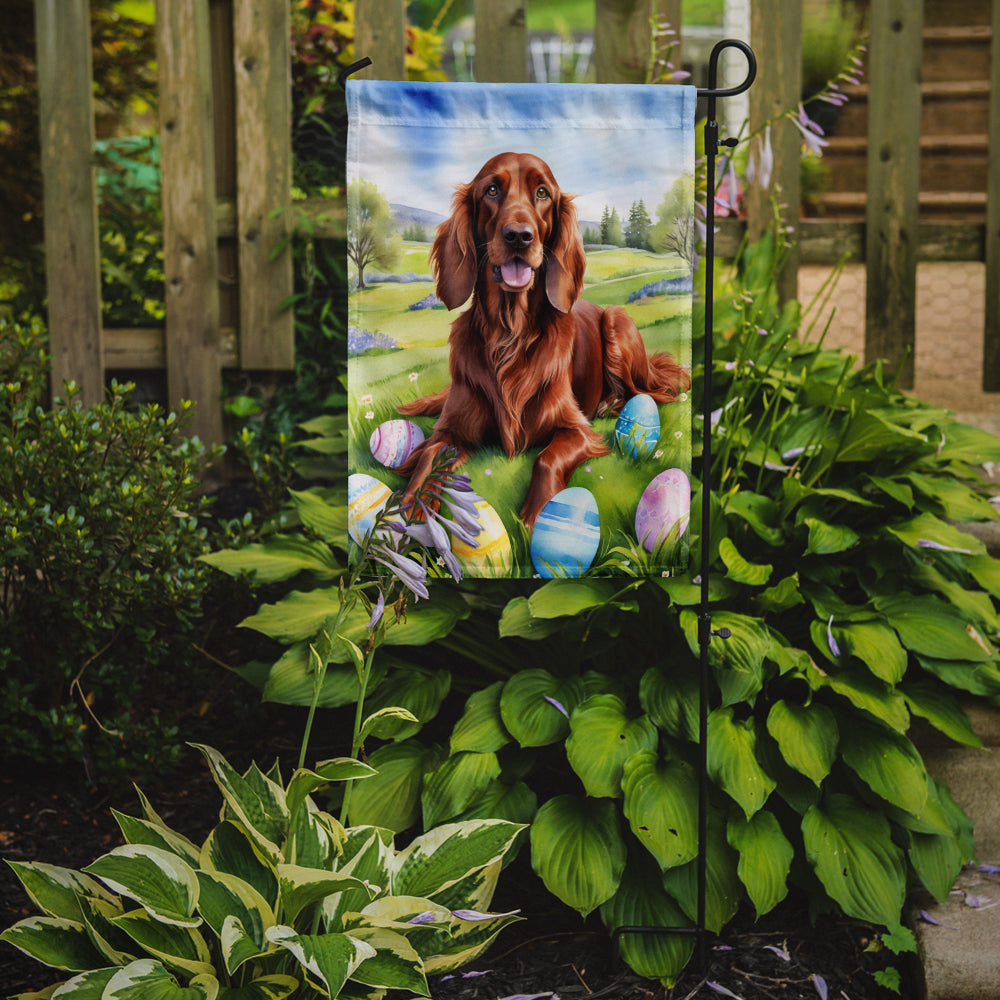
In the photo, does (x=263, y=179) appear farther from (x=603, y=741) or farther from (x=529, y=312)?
(x=603, y=741)

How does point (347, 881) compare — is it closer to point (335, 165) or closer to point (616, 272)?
point (616, 272)

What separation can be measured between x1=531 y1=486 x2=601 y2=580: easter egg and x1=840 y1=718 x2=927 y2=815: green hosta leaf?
2.27 ft

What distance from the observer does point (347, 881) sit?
4.86ft

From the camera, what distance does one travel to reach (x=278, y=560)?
2.43 metres

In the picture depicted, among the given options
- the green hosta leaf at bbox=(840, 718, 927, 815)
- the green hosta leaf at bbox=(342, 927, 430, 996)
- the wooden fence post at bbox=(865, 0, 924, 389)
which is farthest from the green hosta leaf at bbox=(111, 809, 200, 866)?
the wooden fence post at bbox=(865, 0, 924, 389)

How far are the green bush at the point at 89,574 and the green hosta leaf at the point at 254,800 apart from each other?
68 cm

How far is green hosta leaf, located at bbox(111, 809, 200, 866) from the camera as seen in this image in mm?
1656

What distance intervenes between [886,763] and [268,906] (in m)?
1.22

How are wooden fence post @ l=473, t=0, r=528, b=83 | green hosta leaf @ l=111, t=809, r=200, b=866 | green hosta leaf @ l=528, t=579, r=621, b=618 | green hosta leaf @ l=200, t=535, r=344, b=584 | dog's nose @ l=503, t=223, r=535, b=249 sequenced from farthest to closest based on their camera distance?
wooden fence post @ l=473, t=0, r=528, b=83 → green hosta leaf @ l=200, t=535, r=344, b=584 → green hosta leaf @ l=528, t=579, r=621, b=618 → dog's nose @ l=503, t=223, r=535, b=249 → green hosta leaf @ l=111, t=809, r=200, b=866

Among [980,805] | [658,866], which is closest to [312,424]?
[658,866]

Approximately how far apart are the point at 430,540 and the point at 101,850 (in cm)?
119

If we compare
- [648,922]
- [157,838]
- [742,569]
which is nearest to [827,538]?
[742,569]

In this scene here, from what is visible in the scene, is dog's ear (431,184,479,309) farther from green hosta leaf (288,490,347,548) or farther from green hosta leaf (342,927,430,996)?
green hosta leaf (342,927,430,996)

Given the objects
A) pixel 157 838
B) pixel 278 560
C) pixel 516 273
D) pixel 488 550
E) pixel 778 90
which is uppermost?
pixel 778 90
